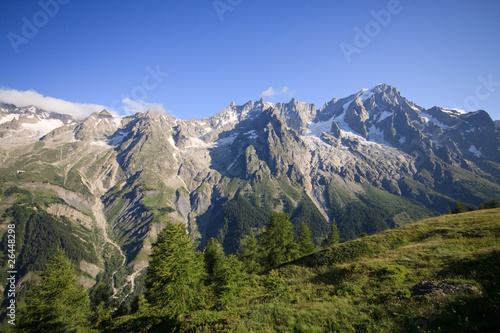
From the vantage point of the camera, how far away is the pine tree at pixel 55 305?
2575 cm

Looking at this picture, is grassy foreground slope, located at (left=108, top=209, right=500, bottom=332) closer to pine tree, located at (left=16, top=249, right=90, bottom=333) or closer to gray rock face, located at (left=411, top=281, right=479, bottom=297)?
gray rock face, located at (left=411, top=281, right=479, bottom=297)

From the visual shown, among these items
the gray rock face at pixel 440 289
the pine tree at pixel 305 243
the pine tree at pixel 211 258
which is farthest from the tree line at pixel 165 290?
the pine tree at pixel 305 243

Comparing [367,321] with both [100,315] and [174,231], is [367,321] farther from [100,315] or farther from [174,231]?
[100,315]

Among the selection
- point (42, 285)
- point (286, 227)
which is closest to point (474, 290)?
point (286, 227)

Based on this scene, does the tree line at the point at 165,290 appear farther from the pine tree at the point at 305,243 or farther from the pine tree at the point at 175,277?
the pine tree at the point at 305,243

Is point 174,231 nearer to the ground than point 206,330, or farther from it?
farther from it

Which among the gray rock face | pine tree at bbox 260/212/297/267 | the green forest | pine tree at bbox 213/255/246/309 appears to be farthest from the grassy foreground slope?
pine tree at bbox 260/212/297/267

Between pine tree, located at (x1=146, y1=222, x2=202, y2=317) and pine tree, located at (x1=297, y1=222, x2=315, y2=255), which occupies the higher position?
pine tree, located at (x1=146, y1=222, x2=202, y2=317)

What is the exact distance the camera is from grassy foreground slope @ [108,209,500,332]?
10613 millimetres

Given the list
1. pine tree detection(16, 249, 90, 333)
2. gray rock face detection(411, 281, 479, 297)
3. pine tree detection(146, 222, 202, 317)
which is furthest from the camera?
pine tree detection(16, 249, 90, 333)

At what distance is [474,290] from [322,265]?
16212 mm

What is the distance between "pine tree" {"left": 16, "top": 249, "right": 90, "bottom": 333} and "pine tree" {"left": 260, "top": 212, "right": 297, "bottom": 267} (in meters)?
30.8

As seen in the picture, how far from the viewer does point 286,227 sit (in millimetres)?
45156

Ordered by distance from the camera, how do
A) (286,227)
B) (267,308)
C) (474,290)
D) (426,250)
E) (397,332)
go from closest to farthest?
1. (397,332)
2. (474,290)
3. (267,308)
4. (426,250)
5. (286,227)
